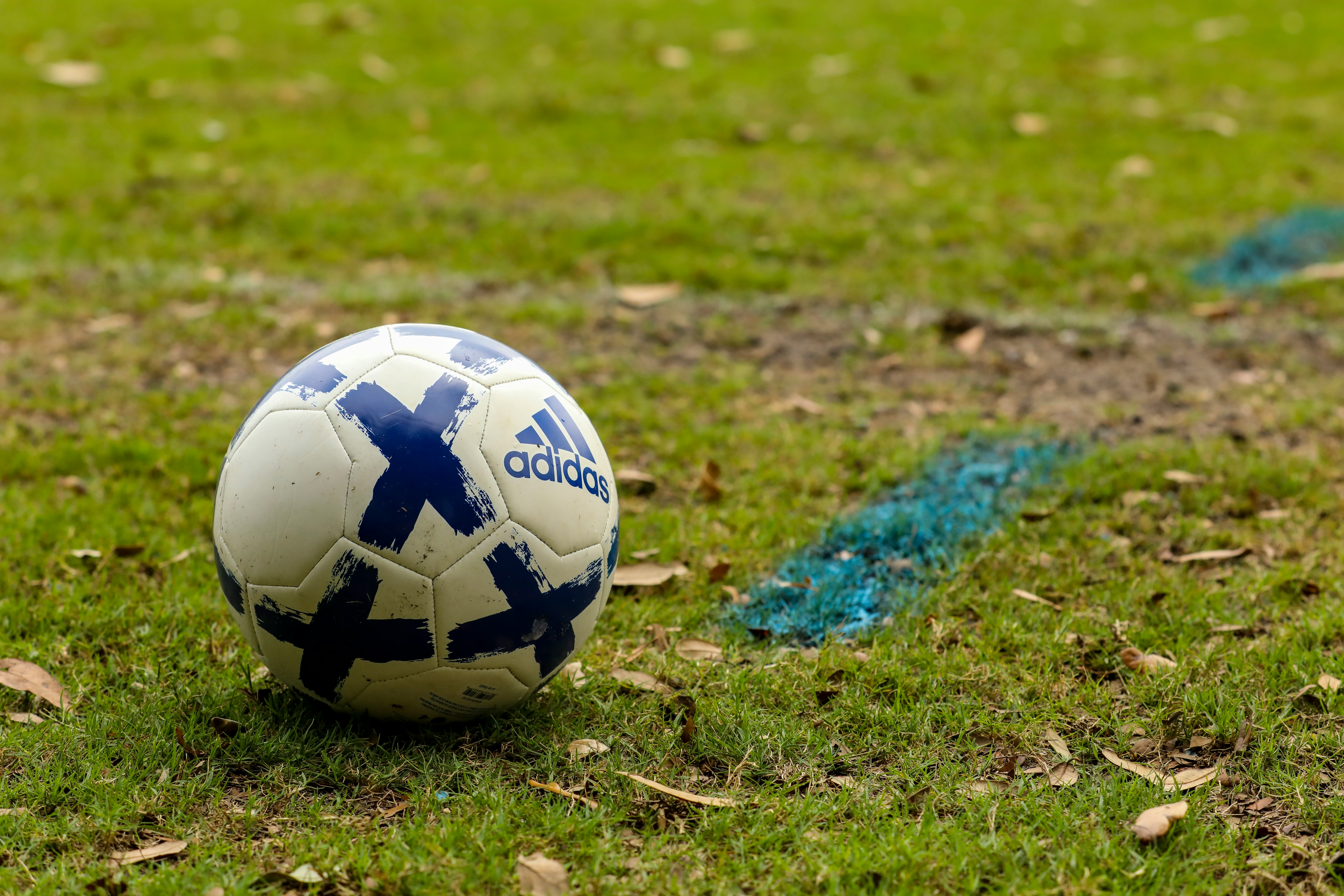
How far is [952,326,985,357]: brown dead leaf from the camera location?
605 centimetres

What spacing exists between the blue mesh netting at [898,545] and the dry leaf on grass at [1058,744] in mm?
689

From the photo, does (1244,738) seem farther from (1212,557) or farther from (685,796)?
(685,796)

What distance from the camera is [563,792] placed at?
9.46 feet

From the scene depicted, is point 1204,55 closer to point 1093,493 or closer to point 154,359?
point 1093,493

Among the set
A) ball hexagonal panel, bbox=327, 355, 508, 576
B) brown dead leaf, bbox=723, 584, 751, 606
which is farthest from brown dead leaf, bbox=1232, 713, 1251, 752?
ball hexagonal panel, bbox=327, 355, 508, 576

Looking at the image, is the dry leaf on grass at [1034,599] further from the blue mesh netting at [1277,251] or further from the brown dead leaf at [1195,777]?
the blue mesh netting at [1277,251]

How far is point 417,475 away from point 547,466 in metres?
0.33

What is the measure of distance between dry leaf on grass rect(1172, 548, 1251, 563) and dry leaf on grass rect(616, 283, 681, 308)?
328cm

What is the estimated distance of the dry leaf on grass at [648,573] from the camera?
3943 millimetres

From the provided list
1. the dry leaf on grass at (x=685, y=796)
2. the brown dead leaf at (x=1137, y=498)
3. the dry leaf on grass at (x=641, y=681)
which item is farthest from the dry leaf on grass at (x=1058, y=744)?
the brown dead leaf at (x=1137, y=498)

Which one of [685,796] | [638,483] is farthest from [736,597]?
[685,796]

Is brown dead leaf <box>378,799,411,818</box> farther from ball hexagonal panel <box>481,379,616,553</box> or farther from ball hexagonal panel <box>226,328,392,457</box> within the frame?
ball hexagonal panel <box>226,328,392,457</box>

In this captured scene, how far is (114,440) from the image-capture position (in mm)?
4852

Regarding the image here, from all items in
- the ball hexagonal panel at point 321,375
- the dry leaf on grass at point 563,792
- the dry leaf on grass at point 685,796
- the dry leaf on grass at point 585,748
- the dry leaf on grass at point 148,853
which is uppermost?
the ball hexagonal panel at point 321,375
